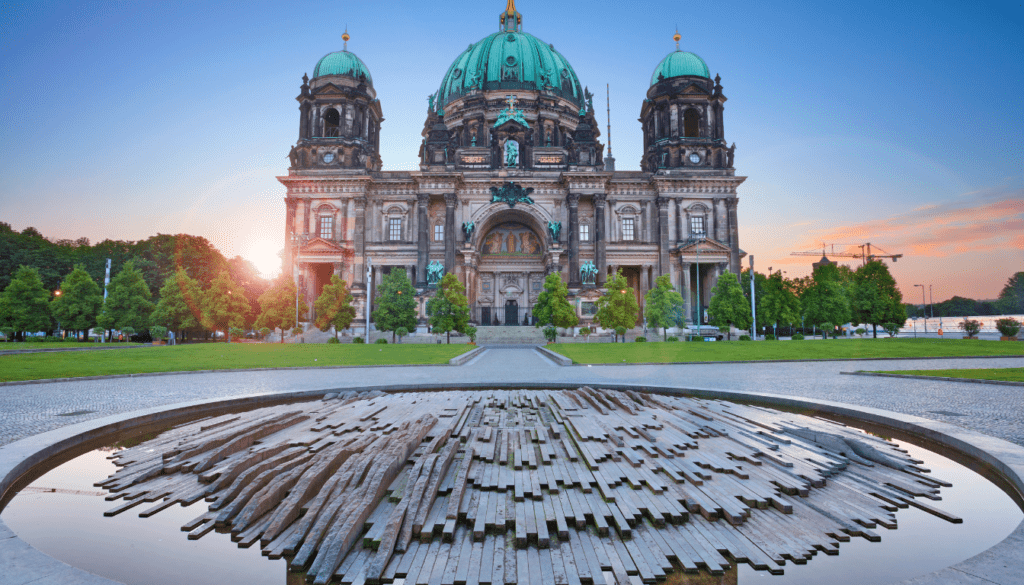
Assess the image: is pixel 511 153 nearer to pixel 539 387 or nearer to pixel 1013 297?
pixel 539 387

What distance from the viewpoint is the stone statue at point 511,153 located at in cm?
5697

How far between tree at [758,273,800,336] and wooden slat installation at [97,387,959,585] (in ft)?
158

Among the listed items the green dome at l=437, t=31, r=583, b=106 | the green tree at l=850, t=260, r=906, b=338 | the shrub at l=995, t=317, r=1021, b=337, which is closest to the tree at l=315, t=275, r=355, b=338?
the green dome at l=437, t=31, r=583, b=106

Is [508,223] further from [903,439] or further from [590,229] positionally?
[903,439]

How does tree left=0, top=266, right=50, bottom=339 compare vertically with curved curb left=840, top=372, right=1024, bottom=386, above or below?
above

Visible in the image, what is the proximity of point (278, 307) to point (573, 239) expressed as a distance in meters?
29.2

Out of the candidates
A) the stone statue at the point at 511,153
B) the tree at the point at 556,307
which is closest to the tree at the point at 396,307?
the tree at the point at 556,307

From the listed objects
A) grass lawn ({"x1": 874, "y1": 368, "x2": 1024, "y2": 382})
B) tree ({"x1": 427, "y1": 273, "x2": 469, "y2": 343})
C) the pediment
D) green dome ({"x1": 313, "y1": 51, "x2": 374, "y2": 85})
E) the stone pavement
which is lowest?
the stone pavement

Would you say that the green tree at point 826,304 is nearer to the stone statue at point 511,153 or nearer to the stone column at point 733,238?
the stone column at point 733,238

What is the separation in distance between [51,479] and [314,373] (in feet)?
40.1

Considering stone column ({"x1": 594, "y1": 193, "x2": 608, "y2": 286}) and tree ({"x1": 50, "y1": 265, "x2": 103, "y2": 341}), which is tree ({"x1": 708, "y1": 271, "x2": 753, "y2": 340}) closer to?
stone column ({"x1": 594, "y1": 193, "x2": 608, "y2": 286})

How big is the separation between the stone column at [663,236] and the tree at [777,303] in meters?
10.0

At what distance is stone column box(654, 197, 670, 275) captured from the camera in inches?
2172

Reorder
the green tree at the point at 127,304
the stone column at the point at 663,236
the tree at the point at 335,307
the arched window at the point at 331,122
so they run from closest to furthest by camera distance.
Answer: the tree at the point at 335,307 → the green tree at the point at 127,304 → the stone column at the point at 663,236 → the arched window at the point at 331,122
